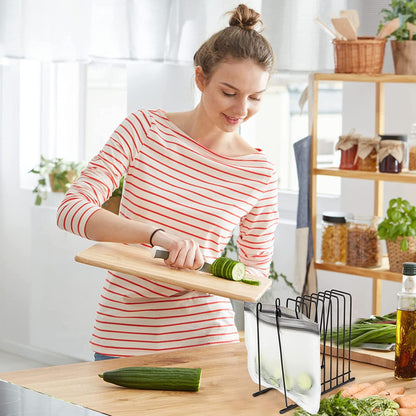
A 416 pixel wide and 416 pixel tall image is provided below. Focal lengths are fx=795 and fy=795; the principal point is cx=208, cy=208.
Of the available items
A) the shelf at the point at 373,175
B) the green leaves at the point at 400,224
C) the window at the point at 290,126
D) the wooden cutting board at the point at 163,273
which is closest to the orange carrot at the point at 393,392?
the wooden cutting board at the point at 163,273

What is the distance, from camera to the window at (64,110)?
4.73m

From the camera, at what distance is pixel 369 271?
3.00m

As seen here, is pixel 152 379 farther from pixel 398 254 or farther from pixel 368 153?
pixel 368 153

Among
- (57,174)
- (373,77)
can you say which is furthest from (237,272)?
(57,174)

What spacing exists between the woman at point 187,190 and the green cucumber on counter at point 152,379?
1.21 feet

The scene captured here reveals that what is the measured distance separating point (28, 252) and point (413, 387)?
11.8 ft

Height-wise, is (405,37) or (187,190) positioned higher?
(405,37)

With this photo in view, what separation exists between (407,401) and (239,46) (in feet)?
2.95

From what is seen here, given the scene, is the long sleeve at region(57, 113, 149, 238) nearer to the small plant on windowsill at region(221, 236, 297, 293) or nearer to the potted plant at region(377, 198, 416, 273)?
the potted plant at region(377, 198, 416, 273)

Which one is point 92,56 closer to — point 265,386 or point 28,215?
point 28,215

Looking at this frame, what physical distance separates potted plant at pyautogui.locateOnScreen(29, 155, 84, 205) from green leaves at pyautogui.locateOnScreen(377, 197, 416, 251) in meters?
2.14

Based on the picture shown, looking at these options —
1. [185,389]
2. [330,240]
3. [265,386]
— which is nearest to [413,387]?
[265,386]

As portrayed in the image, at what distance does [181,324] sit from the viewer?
74.4 inches

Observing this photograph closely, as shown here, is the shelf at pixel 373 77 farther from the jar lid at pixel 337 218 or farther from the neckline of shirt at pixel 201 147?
the neckline of shirt at pixel 201 147
